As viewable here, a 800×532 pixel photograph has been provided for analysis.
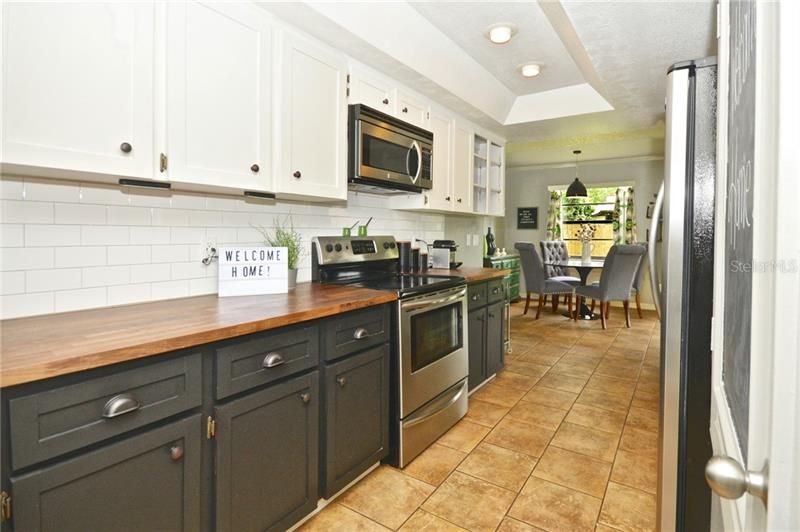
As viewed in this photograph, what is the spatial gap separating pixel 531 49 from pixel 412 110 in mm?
951

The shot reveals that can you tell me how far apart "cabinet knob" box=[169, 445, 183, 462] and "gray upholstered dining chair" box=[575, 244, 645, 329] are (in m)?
5.04

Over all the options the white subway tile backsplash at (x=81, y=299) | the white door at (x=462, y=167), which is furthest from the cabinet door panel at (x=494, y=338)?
the white subway tile backsplash at (x=81, y=299)

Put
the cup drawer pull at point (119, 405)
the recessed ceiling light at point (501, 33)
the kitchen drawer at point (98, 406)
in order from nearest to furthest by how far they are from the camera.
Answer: the kitchen drawer at point (98, 406)
the cup drawer pull at point (119, 405)
the recessed ceiling light at point (501, 33)

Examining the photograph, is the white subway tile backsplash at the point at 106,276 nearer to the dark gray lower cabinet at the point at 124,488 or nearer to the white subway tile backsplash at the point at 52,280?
the white subway tile backsplash at the point at 52,280

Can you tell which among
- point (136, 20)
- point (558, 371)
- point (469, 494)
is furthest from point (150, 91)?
point (558, 371)

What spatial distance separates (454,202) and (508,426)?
1809 mm

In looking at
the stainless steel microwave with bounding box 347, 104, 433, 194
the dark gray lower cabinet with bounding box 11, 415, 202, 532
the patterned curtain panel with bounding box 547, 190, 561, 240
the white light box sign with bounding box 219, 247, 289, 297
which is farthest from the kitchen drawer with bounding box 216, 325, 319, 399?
the patterned curtain panel with bounding box 547, 190, 561, 240

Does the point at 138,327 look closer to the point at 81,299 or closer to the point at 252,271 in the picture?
the point at 81,299

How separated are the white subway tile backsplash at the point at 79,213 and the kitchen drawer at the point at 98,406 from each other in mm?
820

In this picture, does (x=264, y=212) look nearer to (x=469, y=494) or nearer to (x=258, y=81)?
(x=258, y=81)

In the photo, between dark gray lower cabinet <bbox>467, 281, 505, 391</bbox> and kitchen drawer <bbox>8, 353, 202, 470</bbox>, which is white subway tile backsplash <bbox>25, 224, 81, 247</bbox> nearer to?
kitchen drawer <bbox>8, 353, 202, 470</bbox>

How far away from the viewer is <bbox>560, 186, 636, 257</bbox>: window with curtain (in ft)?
21.9

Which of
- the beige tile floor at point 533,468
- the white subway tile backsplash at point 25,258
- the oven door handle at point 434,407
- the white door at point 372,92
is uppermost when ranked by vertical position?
the white door at point 372,92

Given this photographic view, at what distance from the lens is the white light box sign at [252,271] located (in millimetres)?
1955
